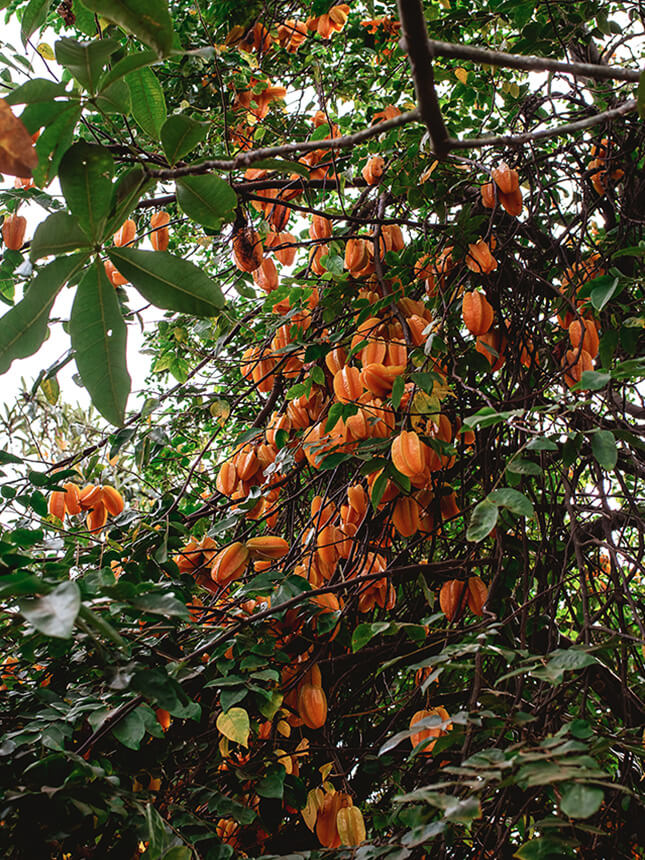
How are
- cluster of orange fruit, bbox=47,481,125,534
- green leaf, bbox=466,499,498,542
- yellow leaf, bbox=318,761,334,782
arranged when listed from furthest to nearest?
cluster of orange fruit, bbox=47,481,125,534, yellow leaf, bbox=318,761,334,782, green leaf, bbox=466,499,498,542

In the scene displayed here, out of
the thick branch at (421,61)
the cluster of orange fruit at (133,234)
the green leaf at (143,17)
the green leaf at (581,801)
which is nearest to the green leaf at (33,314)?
the green leaf at (143,17)

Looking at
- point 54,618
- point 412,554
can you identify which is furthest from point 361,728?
point 54,618

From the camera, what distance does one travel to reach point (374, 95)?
2355mm

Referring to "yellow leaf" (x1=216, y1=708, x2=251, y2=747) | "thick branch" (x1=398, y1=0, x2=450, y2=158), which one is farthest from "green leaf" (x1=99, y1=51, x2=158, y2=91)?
"yellow leaf" (x1=216, y1=708, x2=251, y2=747)

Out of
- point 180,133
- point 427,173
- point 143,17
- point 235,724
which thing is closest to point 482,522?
point 235,724

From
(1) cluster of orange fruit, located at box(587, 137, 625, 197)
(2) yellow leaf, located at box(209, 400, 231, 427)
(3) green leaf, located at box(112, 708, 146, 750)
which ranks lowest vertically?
(3) green leaf, located at box(112, 708, 146, 750)

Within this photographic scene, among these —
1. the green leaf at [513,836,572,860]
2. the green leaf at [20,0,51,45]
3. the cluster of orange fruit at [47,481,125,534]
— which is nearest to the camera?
the green leaf at [513,836,572,860]

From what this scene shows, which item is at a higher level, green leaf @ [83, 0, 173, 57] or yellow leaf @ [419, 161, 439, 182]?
yellow leaf @ [419, 161, 439, 182]

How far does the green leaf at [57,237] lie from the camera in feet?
2.15

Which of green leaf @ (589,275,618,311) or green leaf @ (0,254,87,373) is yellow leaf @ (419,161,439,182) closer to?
green leaf @ (589,275,618,311)

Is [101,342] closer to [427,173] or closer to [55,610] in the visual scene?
[55,610]

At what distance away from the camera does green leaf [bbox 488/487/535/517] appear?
87 cm

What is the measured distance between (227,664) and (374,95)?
80.2 inches

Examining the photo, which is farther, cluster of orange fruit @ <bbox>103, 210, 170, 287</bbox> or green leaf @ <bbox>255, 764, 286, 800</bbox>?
cluster of orange fruit @ <bbox>103, 210, 170, 287</bbox>
